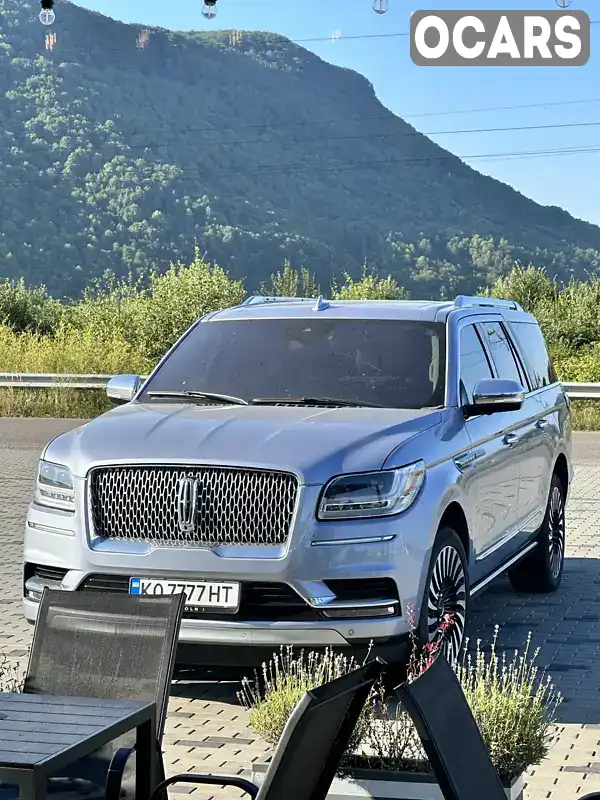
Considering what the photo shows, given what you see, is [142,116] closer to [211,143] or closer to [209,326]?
[211,143]

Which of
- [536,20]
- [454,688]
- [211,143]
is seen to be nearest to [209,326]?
[454,688]

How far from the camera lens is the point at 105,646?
14.8ft

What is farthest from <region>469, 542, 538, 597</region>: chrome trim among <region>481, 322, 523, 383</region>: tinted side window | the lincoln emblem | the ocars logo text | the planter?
the ocars logo text

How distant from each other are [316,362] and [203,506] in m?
1.69

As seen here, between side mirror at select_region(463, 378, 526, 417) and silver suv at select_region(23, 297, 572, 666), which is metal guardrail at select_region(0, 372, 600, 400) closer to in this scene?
silver suv at select_region(23, 297, 572, 666)

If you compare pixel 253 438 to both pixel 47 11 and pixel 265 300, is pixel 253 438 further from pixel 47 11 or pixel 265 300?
pixel 47 11

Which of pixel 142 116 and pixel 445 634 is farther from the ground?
pixel 142 116

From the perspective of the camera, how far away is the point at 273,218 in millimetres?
138875

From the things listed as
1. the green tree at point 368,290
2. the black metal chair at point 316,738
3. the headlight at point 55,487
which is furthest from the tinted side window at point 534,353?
the green tree at point 368,290

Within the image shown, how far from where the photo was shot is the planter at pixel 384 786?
12.9ft

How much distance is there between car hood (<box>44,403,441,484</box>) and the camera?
6.25 metres

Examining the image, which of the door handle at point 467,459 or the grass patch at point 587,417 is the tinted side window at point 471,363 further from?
the grass patch at point 587,417

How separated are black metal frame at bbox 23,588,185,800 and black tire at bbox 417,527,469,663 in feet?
7.05

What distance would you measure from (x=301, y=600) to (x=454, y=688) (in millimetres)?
2690
